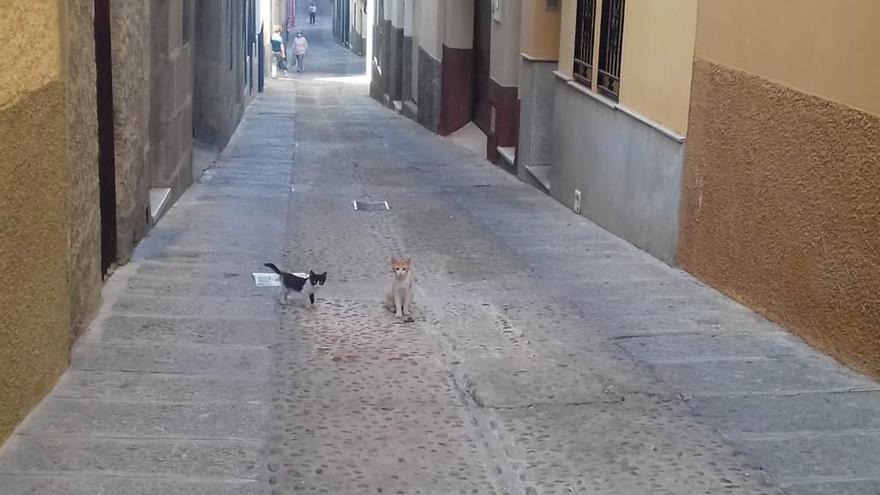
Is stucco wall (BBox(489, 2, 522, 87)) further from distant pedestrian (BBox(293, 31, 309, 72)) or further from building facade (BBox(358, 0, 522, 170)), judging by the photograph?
distant pedestrian (BBox(293, 31, 309, 72))

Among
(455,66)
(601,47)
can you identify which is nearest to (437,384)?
(601,47)

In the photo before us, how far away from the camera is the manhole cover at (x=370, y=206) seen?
12445mm

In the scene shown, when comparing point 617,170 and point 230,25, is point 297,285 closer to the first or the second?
point 617,170

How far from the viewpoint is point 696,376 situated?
21.9ft

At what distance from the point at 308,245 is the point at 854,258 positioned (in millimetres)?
4889

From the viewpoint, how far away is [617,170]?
1119 cm

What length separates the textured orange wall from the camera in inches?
263

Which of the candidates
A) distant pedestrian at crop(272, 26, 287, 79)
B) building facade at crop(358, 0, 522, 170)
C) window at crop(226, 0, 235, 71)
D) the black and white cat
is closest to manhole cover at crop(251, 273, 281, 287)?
the black and white cat

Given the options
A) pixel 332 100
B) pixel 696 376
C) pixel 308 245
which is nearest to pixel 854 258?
pixel 696 376

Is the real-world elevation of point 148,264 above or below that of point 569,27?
below

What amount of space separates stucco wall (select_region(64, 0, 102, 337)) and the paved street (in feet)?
0.80

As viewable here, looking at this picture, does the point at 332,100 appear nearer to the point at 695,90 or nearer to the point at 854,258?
the point at 695,90

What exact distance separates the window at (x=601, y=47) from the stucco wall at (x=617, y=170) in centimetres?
18

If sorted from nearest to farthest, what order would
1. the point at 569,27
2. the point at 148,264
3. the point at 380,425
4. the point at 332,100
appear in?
1. the point at 380,425
2. the point at 148,264
3. the point at 569,27
4. the point at 332,100
